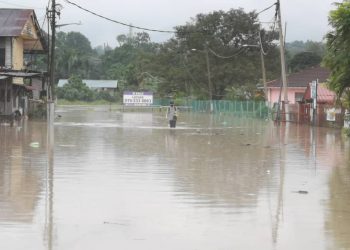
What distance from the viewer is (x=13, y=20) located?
44.5 meters

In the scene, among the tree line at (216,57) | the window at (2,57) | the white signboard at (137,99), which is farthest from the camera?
the white signboard at (137,99)

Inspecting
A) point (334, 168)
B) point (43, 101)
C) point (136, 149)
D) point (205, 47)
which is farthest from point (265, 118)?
point (334, 168)

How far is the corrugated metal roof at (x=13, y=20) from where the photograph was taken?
43.4 meters

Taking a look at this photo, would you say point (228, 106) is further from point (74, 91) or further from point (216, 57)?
point (74, 91)

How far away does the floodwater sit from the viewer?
8.01m

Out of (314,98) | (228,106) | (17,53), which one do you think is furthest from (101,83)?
(314,98)

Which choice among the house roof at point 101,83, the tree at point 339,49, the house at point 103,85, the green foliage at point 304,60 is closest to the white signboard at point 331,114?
the tree at point 339,49

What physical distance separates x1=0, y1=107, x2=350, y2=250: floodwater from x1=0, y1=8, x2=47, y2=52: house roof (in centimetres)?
2466

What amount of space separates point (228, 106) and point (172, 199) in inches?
2333

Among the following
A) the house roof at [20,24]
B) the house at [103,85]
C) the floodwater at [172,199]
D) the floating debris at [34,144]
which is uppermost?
the house roof at [20,24]

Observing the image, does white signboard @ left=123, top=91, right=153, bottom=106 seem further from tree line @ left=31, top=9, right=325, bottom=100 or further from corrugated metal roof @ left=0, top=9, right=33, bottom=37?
corrugated metal roof @ left=0, top=9, right=33, bottom=37

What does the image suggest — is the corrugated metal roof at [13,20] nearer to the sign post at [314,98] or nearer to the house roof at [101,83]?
the sign post at [314,98]

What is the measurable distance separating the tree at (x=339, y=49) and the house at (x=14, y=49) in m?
25.5

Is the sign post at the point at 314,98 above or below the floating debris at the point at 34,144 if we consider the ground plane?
above
